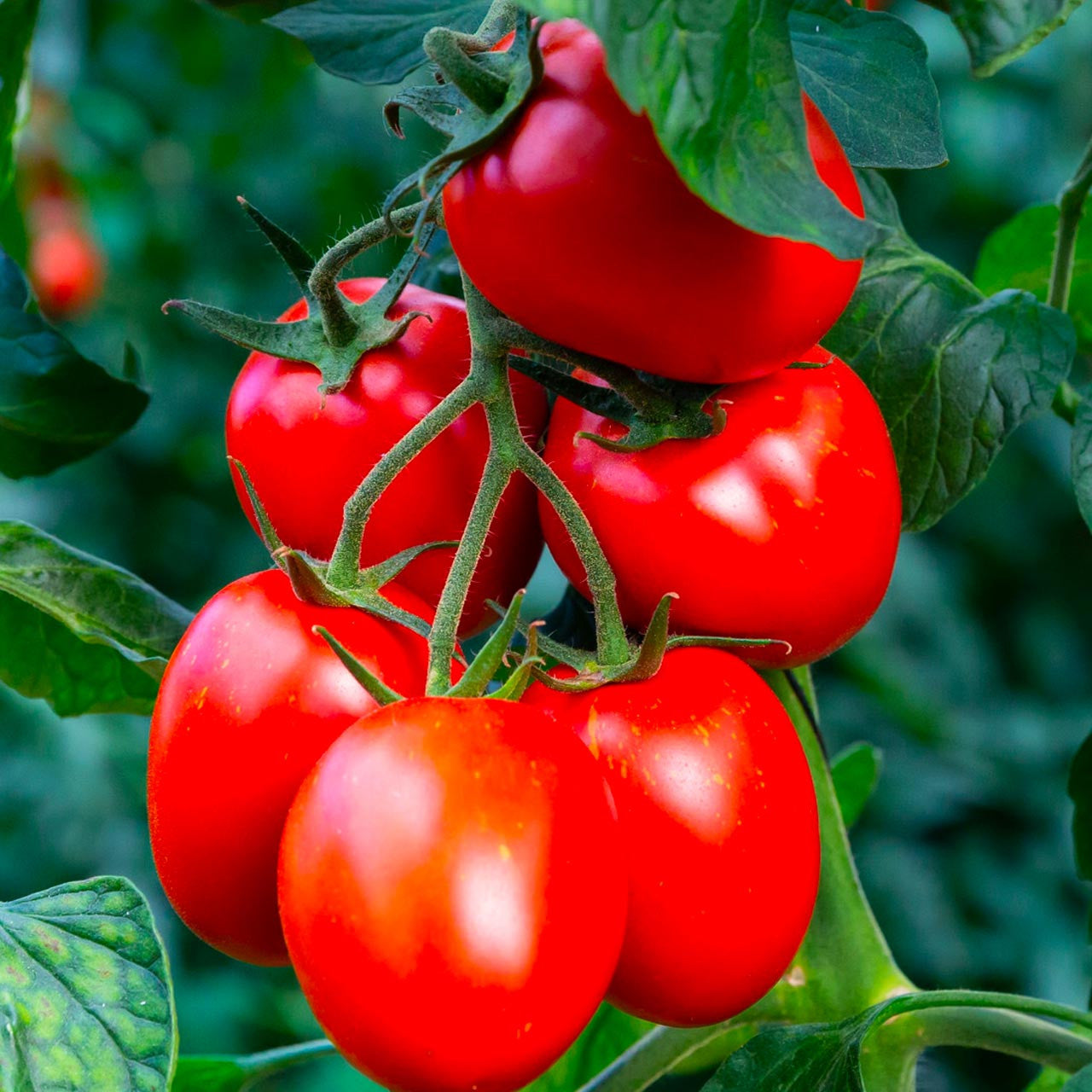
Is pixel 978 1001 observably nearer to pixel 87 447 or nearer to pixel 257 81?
pixel 87 447

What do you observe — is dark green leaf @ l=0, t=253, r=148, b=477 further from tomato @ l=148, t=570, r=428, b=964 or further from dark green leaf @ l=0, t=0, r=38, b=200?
tomato @ l=148, t=570, r=428, b=964

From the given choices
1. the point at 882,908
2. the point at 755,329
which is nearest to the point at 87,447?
the point at 755,329

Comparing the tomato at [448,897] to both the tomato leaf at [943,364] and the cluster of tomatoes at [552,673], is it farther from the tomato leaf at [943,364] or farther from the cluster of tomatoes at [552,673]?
the tomato leaf at [943,364]

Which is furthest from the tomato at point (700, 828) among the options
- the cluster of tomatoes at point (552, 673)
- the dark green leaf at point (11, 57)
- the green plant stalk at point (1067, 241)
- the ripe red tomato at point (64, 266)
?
the ripe red tomato at point (64, 266)

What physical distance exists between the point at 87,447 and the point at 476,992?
0.43 metres

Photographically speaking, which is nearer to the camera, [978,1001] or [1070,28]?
[978,1001]

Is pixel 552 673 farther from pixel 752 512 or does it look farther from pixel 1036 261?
pixel 1036 261

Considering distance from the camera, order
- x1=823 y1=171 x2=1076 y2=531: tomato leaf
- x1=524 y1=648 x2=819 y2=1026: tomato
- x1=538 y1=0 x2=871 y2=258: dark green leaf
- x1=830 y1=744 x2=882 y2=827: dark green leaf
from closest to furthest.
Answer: x1=538 y1=0 x2=871 y2=258: dark green leaf < x1=524 y1=648 x2=819 y2=1026: tomato < x1=823 y1=171 x2=1076 y2=531: tomato leaf < x1=830 y1=744 x2=882 y2=827: dark green leaf

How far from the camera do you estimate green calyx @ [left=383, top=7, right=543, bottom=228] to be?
A: 0.39 m

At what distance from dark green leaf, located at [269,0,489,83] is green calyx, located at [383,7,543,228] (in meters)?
0.17

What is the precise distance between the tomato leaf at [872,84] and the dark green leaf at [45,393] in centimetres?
37

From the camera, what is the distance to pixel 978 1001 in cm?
55

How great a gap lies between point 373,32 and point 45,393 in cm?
23

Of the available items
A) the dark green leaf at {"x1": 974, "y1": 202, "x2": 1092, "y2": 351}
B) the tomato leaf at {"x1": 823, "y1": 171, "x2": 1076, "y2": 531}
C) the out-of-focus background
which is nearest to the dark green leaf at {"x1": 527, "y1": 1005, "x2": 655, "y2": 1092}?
the tomato leaf at {"x1": 823, "y1": 171, "x2": 1076, "y2": 531}
